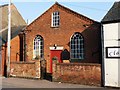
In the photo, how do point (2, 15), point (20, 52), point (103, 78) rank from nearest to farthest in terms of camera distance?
point (103, 78) → point (20, 52) → point (2, 15)

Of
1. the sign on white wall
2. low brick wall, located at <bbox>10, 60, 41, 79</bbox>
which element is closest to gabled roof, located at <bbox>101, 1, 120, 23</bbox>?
the sign on white wall

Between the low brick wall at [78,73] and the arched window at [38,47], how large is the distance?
22.0 ft

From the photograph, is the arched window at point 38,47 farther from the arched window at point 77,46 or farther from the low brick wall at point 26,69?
the arched window at point 77,46

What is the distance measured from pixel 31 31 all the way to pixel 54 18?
308 centimetres

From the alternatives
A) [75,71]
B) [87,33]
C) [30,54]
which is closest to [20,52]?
[30,54]

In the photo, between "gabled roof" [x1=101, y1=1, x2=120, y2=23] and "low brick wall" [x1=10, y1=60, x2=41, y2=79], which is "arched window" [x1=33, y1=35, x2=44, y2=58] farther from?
"gabled roof" [x1=101, y1=1, x2=120, y2=23]

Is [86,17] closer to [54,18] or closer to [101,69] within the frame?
[54,18]

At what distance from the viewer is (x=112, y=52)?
719 inches

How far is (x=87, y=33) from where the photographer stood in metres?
24.8

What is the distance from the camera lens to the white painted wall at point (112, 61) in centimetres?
1781

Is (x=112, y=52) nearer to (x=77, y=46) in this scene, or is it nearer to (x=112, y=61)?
(x=112, y=61)

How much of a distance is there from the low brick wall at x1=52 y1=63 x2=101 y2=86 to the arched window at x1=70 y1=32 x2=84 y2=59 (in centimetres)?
451

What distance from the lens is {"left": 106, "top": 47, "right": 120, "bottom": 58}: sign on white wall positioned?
58.9 ft

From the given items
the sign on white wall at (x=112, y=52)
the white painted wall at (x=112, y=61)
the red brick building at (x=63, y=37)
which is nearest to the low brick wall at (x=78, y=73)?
the white painted wall at (x=112, y=61)
